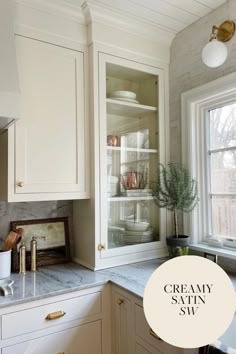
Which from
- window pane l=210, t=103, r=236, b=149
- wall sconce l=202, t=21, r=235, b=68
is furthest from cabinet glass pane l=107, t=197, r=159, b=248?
wall sconce l=202, t=21, r=235, b=68

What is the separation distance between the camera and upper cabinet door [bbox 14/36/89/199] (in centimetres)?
156

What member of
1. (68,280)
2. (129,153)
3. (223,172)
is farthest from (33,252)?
(223,172)

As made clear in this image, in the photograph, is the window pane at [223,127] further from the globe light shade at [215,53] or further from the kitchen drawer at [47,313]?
the kitchen drawer at [47,313]

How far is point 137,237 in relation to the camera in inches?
76.5

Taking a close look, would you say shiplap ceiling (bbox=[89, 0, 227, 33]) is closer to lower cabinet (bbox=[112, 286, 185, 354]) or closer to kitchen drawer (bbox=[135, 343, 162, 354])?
lower cabinet (bbox=[112, 286, 185, 354])

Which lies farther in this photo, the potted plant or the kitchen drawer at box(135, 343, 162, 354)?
the potted plant

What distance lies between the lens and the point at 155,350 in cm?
127

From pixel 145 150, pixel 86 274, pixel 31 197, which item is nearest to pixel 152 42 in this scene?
pixel 145 150

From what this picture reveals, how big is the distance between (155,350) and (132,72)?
1.60 m

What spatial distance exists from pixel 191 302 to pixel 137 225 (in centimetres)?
113

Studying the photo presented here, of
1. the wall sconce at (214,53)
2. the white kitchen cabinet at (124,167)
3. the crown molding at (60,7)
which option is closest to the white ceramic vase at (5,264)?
the white kitchen cabinet at (124,167)

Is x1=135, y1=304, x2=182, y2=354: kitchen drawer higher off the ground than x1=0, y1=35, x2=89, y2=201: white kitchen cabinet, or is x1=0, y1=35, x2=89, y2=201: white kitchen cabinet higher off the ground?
x1=0, y1=35, x2=89, y2=201: white kitchen cabinet

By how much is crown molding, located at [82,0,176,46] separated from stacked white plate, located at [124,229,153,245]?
1.31 metres

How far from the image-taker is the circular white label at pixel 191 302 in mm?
835
